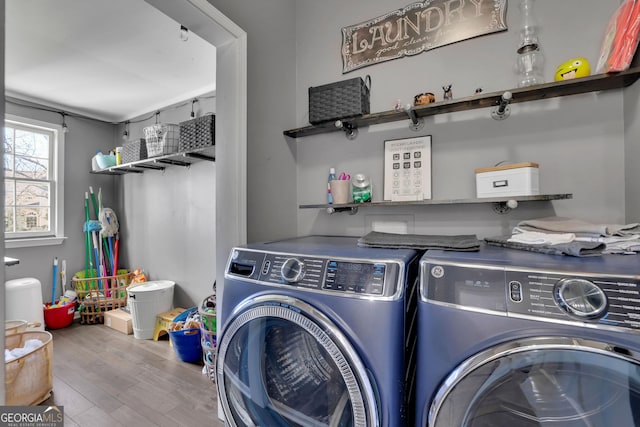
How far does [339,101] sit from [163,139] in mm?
2013

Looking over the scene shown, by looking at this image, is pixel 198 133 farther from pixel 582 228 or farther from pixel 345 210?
pixel 582 228

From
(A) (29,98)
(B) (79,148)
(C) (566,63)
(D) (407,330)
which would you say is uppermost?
(A) (29,98)

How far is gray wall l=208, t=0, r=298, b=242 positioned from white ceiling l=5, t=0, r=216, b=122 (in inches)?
31.6

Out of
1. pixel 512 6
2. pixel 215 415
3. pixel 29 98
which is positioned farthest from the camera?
pixel 29 98

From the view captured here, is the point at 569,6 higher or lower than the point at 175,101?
lower

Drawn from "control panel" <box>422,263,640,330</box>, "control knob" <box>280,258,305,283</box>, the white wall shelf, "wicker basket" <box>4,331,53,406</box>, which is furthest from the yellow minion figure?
"wicker basket" <box>4,331,53,406</box>

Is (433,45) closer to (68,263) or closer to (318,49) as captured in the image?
(318,49)

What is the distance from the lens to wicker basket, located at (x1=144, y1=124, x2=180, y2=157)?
267cm

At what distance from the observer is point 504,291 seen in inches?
26.0

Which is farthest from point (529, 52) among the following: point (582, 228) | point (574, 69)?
point (582, 228)

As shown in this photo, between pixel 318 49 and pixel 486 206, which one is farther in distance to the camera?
pixel 318 49

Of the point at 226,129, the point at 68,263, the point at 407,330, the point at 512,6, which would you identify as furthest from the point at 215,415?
the point at 68,263

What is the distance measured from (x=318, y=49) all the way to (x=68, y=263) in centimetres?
390

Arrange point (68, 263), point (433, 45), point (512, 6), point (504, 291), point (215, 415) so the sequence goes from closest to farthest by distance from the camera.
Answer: point (504, 291)
point (512, 6)
point (433, 45)
point (215, 415)
point (68, 263)
